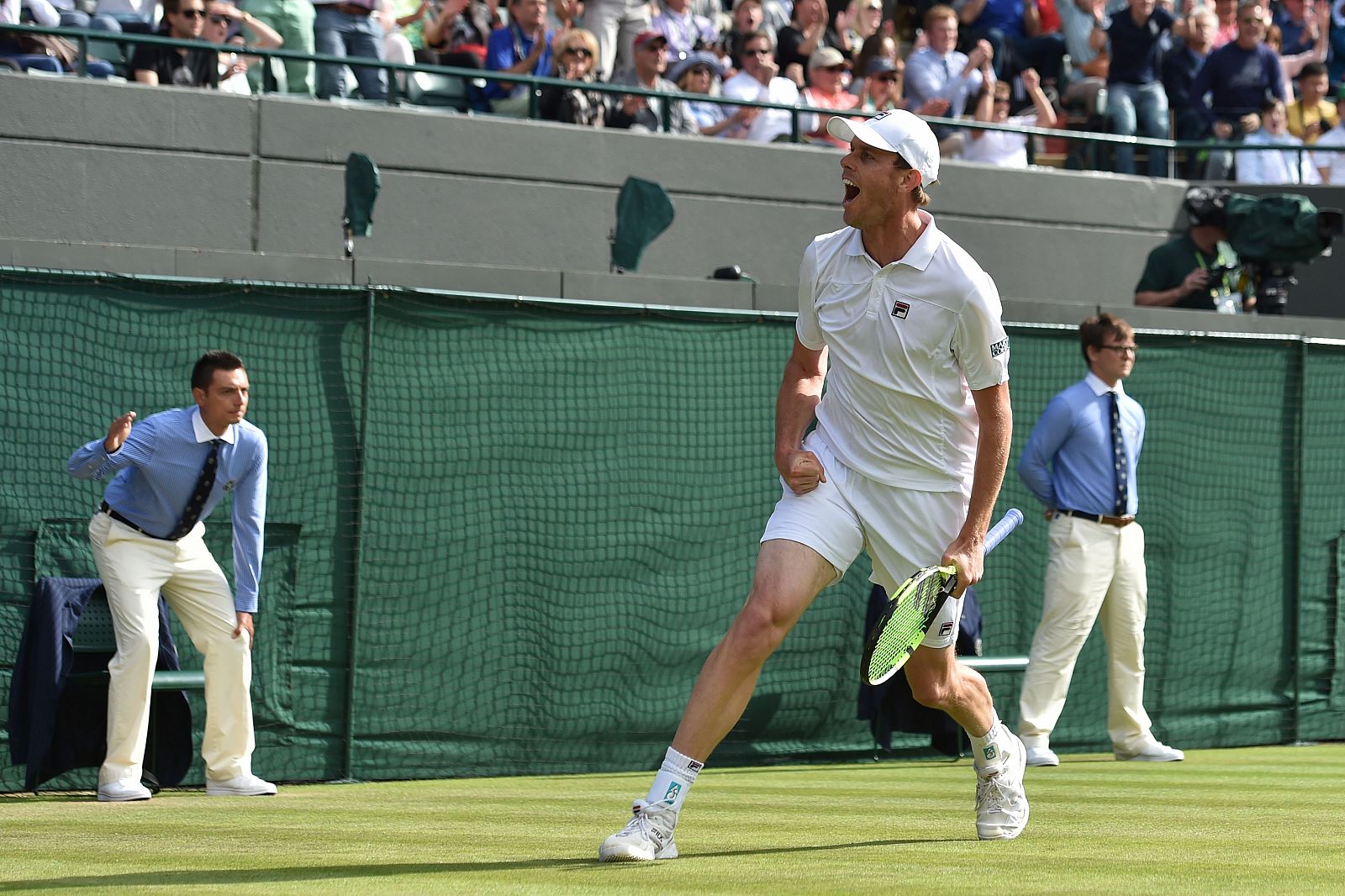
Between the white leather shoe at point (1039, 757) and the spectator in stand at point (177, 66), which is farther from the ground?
the spectator in stand at point (177, 66)

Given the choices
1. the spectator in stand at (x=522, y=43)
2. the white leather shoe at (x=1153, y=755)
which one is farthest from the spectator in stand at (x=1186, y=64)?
the white leather shoe at (x=1153, y=755)

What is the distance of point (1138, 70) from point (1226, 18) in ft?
6.93

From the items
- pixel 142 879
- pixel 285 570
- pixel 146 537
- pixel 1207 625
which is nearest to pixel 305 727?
pixel 285 570

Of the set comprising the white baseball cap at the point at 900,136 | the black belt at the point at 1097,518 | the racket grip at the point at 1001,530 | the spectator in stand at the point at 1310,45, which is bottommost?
the black belt at the point at 1097,518

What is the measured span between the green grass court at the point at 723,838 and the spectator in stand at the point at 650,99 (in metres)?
5.67

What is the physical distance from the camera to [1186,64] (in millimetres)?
18031

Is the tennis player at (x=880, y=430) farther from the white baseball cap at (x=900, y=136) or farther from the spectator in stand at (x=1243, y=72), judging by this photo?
the spectator in stand at (x=1243, y=72)

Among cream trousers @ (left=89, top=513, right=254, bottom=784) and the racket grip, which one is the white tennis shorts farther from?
cream trousers @ (left=89, top=513, right=254, bottom=784)

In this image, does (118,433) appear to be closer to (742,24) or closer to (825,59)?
(825,59)

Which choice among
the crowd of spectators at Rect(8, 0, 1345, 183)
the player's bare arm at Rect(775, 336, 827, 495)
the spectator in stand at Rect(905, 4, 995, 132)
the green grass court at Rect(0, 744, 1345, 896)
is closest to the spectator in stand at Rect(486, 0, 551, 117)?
the crowd of spectators at Rect(8, 0, 1345, 183)

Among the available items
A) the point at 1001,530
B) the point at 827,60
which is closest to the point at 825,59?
the point at 827,60

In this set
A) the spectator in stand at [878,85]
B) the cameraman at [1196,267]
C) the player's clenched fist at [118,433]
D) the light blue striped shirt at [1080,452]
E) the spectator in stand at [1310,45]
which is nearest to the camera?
the player's clenched fist at [118,433]

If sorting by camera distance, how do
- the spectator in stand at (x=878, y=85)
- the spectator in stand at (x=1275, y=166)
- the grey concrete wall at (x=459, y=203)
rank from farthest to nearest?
the spectator in stand at (x=1275, y=166)
the spectator in stand at (x=878, y=85)
the grey concrete wall at (x=459, y=203)

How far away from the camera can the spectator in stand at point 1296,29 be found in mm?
19672
